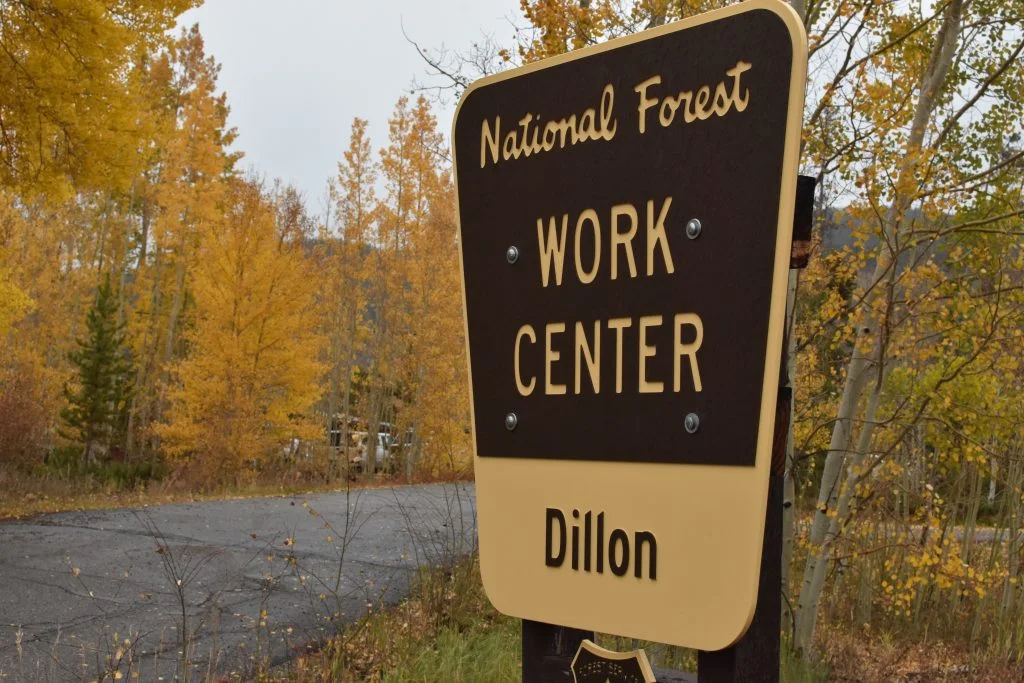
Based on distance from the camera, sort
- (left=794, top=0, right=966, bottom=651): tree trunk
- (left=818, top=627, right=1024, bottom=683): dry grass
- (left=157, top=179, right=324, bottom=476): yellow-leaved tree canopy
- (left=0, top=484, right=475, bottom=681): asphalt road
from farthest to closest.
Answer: (left=157, top=179, right=324, bottom=476): yellow-leaved tree canopy, (left=818, top=627, right=1024, bottom=683): dry grass, (left=794, top=0, right=966, bottom=651): tree trunk, (left=0, top=484, right=475, bottom=681): asphalt road

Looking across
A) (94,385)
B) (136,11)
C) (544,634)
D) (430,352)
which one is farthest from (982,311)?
(94,385)

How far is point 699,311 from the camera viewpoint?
4.49ft

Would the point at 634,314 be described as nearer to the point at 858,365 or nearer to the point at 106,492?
the point at 858,365

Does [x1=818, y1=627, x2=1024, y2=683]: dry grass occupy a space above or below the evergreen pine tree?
below

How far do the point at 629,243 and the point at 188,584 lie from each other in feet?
20.7

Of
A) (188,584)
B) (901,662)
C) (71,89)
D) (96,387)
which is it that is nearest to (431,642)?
(188,584)

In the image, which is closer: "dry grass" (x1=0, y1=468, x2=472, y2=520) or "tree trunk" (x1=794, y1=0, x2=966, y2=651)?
"tree trunk" (x1=794, y1=0, x2=966, y2=651)

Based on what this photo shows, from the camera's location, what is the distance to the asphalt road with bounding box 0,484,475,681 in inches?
191

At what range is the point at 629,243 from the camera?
→ 1464 mm

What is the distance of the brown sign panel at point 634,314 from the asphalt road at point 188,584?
2237 millimetres

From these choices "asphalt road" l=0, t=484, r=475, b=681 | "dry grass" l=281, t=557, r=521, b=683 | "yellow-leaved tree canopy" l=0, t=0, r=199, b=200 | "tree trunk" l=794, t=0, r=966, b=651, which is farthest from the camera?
"yellow-leaved tree canopy" l=0, t=0, r=199, b=200

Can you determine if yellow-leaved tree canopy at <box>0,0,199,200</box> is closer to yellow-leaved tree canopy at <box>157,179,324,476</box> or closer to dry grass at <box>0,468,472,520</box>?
dry grass at <box>0,468,472,520</box>

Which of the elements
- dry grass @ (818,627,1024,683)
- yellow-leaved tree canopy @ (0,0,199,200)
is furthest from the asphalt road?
yellow-leaved tree canopy @ (0,0,199,200)

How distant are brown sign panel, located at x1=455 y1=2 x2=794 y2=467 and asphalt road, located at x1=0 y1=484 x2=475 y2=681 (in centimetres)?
224
